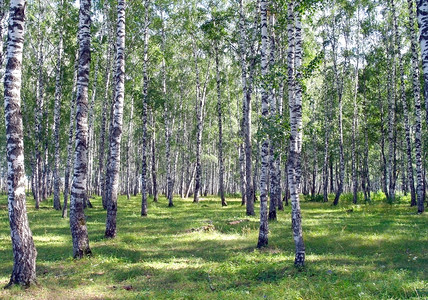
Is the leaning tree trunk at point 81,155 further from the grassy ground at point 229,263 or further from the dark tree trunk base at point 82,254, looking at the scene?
the grassy ground at point 229,263

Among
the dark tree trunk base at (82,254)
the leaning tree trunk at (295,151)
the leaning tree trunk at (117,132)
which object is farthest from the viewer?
the leaning tree trunk at (117,132)

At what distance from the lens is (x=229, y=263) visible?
412 inches

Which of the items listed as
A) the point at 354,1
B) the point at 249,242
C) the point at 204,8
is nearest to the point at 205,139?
the point at 204,8

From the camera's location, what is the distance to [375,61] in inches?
1249

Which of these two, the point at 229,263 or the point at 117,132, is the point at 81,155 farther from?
the point at 229,263

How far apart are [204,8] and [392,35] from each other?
1596 cm

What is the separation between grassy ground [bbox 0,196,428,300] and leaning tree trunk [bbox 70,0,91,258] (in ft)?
2.12

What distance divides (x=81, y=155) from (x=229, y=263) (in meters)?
5.72

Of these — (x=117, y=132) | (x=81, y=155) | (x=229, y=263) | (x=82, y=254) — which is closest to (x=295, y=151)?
(x=229, y=263)

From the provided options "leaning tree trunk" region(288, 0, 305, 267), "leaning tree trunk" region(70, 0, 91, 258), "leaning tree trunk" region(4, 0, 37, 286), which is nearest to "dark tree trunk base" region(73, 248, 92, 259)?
"leaning tree trunk" region(70, 0, 91, 258)

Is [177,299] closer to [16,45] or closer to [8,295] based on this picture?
[8,295]

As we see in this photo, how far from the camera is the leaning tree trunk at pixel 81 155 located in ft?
34.8

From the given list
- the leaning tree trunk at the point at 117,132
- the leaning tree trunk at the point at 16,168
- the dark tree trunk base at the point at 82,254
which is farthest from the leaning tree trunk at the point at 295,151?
the leaning tree trunk at the point at 117,132

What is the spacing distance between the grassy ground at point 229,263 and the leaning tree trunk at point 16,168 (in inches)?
20.7
